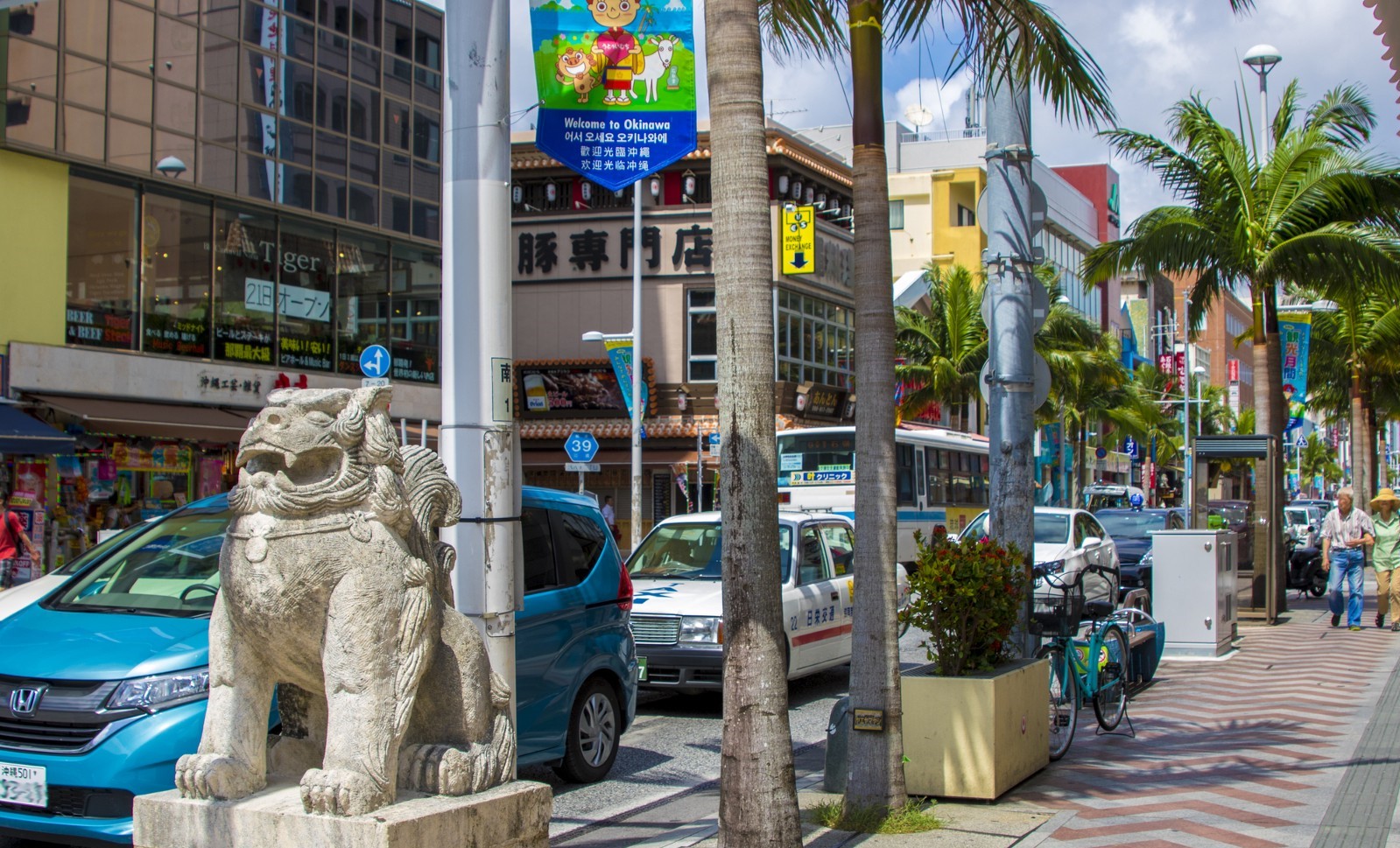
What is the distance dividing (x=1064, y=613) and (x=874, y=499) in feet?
10.3

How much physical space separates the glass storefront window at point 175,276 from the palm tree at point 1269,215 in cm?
1617

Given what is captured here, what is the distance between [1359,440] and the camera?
32.0m

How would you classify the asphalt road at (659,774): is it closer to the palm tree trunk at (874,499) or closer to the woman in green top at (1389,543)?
the palm tree trunk at (874,499)

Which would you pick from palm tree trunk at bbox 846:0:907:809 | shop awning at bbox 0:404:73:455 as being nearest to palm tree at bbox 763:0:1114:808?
palm tree trunk at bbox 846:0:907:809

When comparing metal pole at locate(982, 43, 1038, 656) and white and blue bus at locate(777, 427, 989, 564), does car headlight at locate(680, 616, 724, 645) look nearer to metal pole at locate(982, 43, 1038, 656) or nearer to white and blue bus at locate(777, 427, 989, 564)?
metal pole at locate(982, 43, 1038, 656)

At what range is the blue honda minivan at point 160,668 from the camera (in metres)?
6.00

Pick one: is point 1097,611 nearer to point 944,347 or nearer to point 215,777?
point 215,777

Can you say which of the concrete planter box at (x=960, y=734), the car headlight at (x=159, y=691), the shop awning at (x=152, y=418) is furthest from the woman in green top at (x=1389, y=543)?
the shop awning at (x=152, y=418)

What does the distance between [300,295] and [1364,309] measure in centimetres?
2225

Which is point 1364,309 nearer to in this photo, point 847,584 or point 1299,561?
point 1299,561

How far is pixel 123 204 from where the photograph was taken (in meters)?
23.5

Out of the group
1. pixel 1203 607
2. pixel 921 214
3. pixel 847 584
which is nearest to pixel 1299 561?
pixel 1203 607

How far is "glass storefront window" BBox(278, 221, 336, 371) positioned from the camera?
26984mm

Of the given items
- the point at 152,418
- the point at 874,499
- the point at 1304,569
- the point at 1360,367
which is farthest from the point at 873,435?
the point at 1360,367
